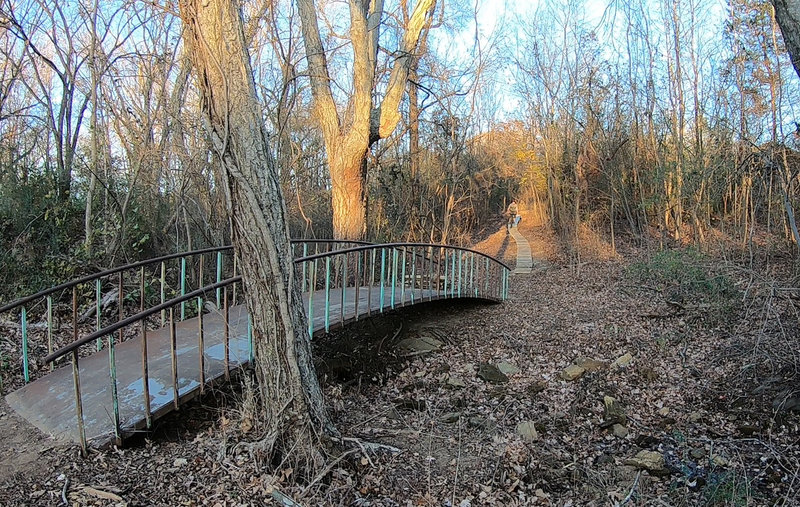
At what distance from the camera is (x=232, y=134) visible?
127 inches

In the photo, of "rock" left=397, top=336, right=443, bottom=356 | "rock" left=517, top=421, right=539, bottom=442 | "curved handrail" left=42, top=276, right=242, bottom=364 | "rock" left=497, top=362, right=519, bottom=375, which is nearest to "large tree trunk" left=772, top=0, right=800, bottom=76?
"rock" left=517, top=421, right=539, bottom=442

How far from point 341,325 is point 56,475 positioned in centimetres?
292

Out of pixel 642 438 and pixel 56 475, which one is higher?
pixel 56 475

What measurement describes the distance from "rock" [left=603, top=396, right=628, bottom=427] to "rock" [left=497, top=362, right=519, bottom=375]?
1.45 metres

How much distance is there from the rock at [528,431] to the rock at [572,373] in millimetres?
1606

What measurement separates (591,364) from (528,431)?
2281 millimetres

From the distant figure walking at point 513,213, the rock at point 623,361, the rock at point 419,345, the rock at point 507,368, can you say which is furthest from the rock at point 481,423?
the distant figure walking at point 513,213

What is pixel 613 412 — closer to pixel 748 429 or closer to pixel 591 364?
pixel 748 429

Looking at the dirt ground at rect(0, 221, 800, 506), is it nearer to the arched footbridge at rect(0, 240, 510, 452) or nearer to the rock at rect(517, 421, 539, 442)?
the rock at rect(517, 421, 539, 442)

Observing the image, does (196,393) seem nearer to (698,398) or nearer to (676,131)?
(698,398)

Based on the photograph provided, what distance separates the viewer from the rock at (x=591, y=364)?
6660 mm

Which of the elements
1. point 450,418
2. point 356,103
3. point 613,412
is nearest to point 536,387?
point 613,412

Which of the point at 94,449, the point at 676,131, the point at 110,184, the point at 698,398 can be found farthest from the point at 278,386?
the point at 676,131

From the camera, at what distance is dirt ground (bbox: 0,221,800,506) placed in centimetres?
310
